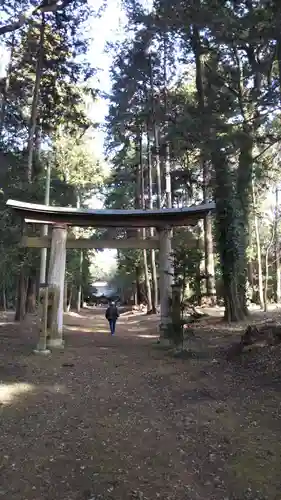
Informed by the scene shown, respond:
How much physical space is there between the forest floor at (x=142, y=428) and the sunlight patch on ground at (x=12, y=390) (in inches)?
0.6

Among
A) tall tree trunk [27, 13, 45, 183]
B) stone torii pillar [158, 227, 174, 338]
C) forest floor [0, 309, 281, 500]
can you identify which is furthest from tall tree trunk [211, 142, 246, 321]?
tall tree trunk [27, 13, 45, 183]

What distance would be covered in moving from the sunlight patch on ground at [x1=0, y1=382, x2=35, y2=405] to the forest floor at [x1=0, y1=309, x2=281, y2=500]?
15 mm

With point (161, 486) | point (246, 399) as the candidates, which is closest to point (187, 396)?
point (246, 399)

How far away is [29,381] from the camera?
7.05 metres

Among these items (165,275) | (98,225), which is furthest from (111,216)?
(165,275)

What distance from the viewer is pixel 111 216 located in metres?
11.1

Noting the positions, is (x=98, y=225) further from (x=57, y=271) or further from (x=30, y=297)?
(x=30, y=297)

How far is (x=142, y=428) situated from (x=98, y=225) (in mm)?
7327

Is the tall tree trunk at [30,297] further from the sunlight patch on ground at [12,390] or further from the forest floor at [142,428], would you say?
the sunlight patch on ground at [12,390]

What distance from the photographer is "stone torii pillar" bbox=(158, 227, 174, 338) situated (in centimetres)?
1096

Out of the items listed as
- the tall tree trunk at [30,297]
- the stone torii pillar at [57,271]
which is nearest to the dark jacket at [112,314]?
the stone torii pillar at [57,271]

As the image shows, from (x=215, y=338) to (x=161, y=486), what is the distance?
768 centimetres

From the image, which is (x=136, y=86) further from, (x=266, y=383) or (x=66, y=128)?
(x=266, y=383)

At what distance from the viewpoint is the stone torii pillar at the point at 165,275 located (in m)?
11.0
